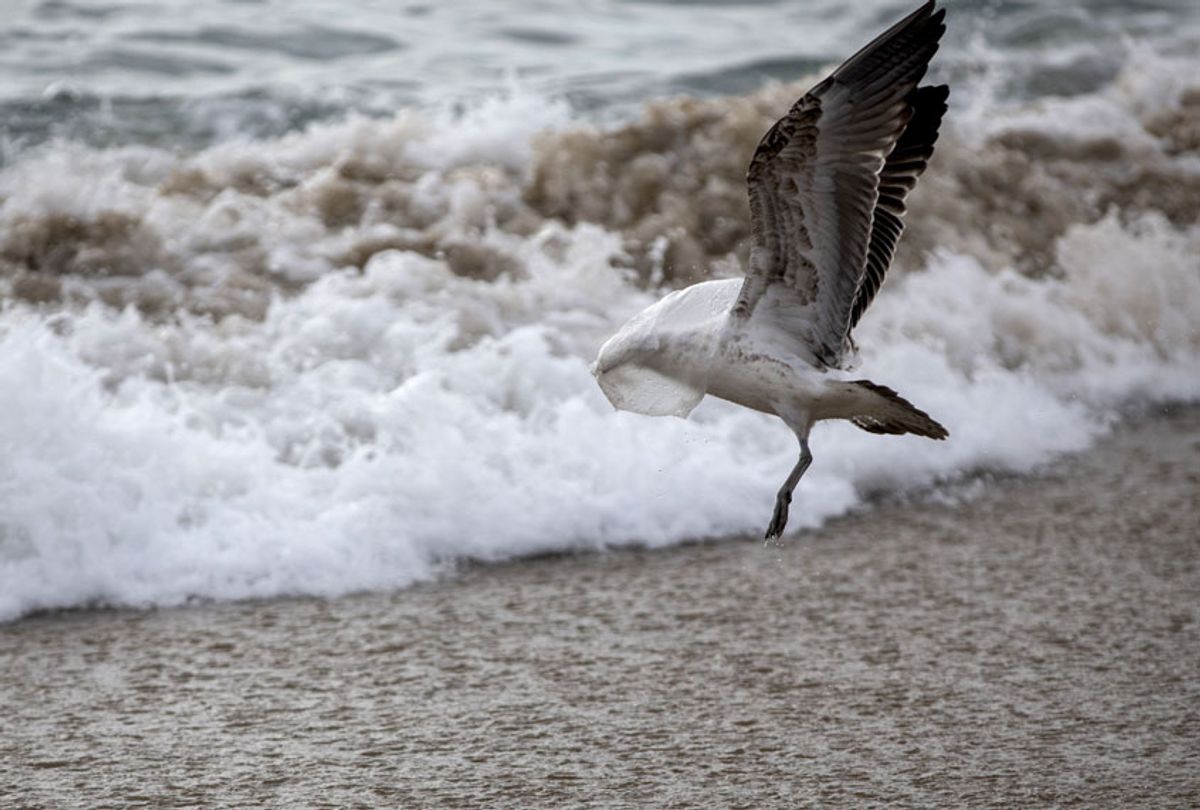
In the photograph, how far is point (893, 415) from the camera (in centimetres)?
363

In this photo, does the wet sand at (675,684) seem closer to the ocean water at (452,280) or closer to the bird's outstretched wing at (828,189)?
the ocean water at (452,280)

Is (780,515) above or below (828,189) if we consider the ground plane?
below

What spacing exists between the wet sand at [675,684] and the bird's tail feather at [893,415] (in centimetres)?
74

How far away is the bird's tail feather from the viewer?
354 cm

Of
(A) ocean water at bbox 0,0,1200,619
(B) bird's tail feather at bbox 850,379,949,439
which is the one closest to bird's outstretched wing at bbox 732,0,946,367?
(B) bird's tail feather at bbox 850,379,949,439

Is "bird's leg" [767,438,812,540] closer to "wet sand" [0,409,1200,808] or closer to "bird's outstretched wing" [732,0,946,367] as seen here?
"bird's outstretched wing" [732,0,946,367]

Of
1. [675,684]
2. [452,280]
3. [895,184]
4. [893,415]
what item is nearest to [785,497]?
[893,415]

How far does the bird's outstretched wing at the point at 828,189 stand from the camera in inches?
137

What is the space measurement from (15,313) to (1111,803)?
14.1ft

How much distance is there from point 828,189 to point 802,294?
0.22 metres

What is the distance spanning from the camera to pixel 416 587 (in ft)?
16.6

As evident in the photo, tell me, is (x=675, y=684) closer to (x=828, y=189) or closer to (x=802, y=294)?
(x=802, y=294)

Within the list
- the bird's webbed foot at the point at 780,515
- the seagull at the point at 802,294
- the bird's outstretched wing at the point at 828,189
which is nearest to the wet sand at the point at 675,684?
the bird's webbed foot at the point at 780,515

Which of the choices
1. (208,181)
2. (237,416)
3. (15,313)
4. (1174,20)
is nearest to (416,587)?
(237,416)
